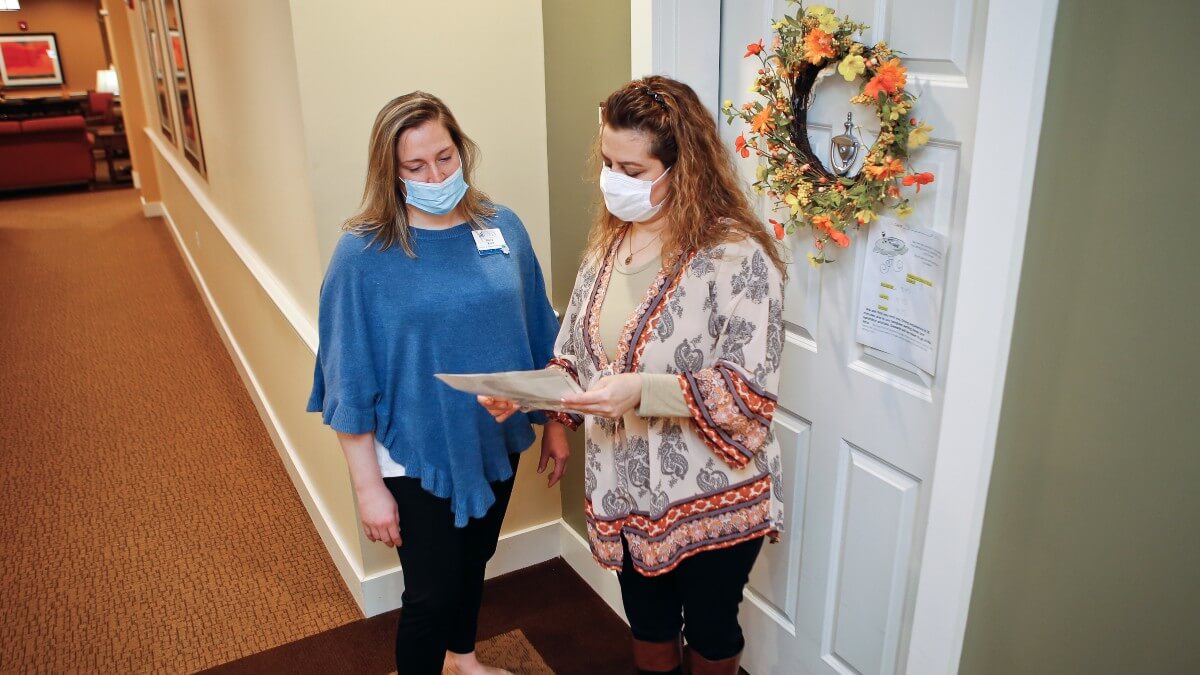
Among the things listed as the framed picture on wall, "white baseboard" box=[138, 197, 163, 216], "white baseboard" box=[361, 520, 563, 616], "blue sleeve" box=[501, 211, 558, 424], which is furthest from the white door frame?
the framed picture on wall

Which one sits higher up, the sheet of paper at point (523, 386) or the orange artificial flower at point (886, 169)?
the orange artificial flower at point (886, 169)

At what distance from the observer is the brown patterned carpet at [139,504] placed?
251 centimetres

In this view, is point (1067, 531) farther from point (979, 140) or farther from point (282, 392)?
point (282, 392)

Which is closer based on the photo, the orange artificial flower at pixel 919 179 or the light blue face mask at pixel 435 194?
the orange artificial flower at pixel 919 179

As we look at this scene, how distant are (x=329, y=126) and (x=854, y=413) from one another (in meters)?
1.46

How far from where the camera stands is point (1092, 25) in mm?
1205

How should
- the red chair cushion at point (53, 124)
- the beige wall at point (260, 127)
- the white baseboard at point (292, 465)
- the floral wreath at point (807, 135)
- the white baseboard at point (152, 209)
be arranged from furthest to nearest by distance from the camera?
the red chair cushion at point (53, 124), the white baseboard at point (152, 209), the white baseboard at point (292, 465), the beige wall at point (260, 127), the floral wreath at point (807, 135)

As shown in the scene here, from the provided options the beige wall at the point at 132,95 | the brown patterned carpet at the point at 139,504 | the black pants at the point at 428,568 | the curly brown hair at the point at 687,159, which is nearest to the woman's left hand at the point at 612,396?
the curly brown hair at the point at 687,159

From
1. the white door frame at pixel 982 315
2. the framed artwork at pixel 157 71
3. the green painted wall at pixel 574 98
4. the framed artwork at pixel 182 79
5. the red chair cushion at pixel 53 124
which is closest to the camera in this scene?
the white door frame at pixel 982 315

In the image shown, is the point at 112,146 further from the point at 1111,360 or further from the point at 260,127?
the point at 1111,360

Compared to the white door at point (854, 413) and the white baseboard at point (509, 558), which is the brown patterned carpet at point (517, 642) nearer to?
the white baseboard at point (509, 558)

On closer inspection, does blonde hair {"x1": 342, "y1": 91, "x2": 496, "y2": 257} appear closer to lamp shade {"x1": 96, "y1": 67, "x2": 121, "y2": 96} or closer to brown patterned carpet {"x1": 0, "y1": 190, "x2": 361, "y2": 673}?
brown patterned carpet {"x1": 0, "y1": 190, "x2": 361, "y2": 673}

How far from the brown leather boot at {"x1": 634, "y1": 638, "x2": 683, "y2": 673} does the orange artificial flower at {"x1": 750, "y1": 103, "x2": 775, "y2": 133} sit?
1064 mm

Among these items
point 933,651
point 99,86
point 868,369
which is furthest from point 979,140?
point 99,86
